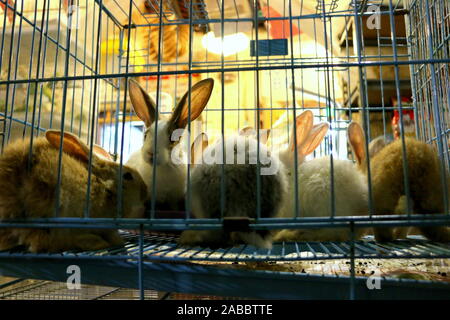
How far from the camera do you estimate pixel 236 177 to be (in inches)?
33.9

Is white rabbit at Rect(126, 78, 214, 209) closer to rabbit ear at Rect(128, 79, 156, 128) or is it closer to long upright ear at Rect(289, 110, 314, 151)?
rabbit ear at Rect(128, 79, 156, 128)

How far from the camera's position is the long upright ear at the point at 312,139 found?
1.14 m

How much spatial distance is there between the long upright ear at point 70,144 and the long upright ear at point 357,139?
2.48 feet

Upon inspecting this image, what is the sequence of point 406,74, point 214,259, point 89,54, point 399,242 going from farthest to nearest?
point 406,74, point 89,54, point 399,242, point 214,259

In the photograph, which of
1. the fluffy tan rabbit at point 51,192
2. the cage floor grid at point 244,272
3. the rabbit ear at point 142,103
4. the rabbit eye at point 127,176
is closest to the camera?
the cage floor grid at point 244,272

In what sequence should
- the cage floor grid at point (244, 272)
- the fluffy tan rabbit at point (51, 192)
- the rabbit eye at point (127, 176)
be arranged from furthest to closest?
the rabbit eye at point (127, 176), the fluffy tan rabbit at point (51, 192), the cage floor grid at point (244, 272)

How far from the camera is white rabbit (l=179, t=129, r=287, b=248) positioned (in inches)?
33.7

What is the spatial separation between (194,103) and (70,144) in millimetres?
358

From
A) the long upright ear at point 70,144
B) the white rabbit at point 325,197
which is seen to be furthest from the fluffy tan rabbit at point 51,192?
the white rabbit at point 325,197

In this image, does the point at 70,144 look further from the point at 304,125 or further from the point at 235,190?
the point at 304,125

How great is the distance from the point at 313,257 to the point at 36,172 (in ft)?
2.19

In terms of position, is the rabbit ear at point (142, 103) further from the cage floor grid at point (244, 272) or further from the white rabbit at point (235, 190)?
the cage floor grid at point (244, 272)

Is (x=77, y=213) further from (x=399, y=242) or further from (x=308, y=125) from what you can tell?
(x=399, y=242)
